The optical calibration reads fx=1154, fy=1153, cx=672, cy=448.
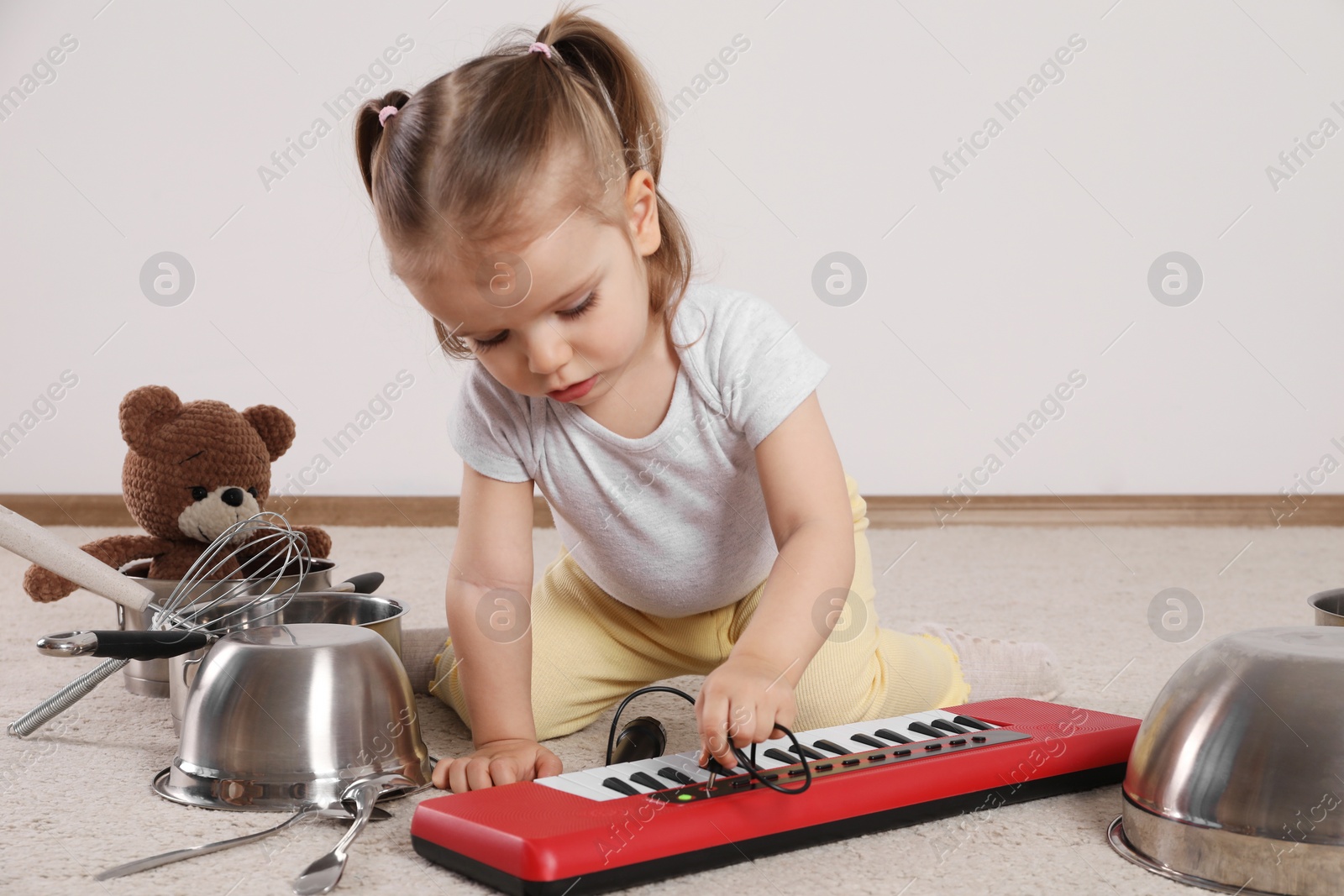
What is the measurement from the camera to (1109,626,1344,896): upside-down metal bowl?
1.58 ft

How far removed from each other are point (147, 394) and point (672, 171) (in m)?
0.83

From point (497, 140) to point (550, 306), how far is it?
0.09 meters

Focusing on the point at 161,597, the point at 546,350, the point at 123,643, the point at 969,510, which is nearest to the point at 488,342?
the point at 546,350

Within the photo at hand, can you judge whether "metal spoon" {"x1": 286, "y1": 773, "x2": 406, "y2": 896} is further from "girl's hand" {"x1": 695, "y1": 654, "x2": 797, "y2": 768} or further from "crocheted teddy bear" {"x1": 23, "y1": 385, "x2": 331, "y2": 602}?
"crocheted teddy bear" {"x1": 23, "y1": 385, "x2": 331, "y2": 602}

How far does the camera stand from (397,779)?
63cm

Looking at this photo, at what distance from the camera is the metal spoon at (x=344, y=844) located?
508 mm

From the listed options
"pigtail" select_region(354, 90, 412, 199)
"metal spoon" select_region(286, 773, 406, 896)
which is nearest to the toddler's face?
"pigtail" select_region(354, 90, 412, 199)

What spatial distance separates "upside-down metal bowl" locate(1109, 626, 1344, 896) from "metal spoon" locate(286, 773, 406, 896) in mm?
371

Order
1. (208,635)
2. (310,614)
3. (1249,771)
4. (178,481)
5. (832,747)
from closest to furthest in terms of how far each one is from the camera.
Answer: (1249,771), (832,747), (208,635), (310,614), (178,481)

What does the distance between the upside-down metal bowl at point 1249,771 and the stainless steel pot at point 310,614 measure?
463mm

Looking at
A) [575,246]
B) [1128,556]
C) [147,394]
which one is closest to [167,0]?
[147,394]

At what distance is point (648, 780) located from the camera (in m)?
0.56

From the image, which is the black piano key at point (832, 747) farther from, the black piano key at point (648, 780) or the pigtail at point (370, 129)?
the pigtail at point (370, 129)

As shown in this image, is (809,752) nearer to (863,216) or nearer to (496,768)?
(496,768)
